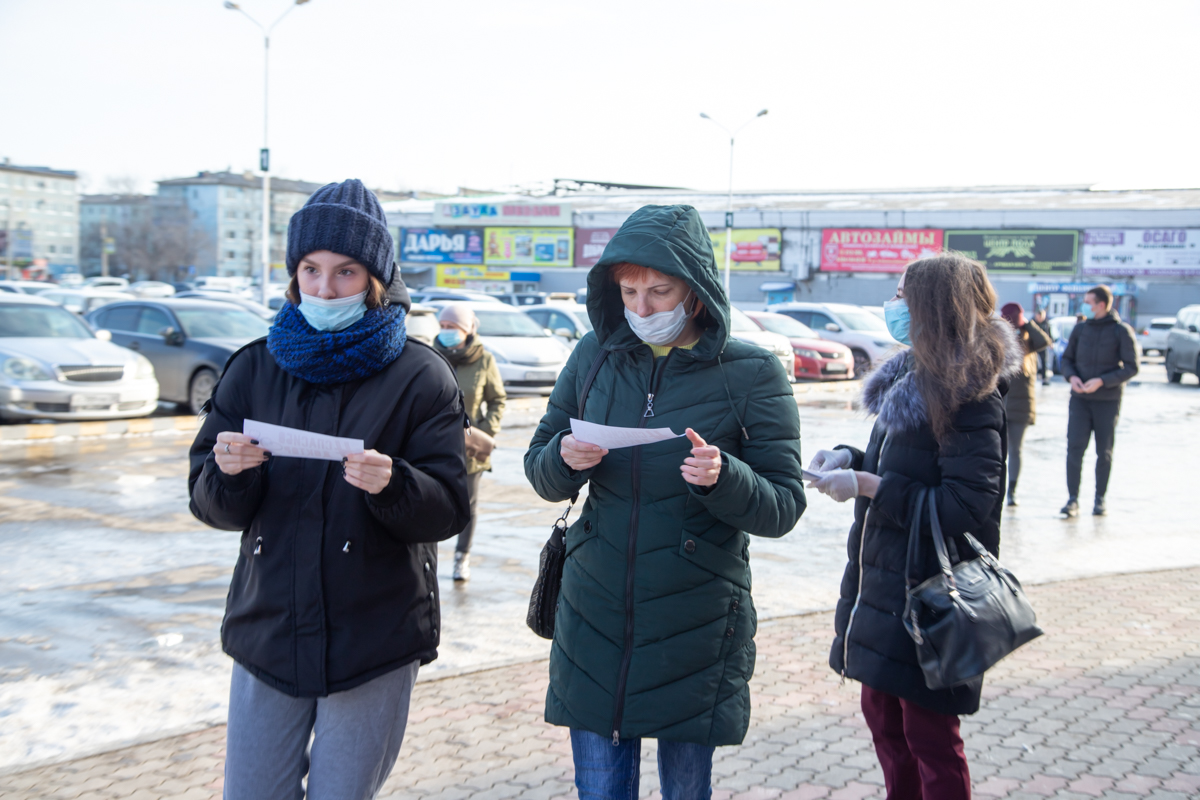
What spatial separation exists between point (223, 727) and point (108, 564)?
3.23 m

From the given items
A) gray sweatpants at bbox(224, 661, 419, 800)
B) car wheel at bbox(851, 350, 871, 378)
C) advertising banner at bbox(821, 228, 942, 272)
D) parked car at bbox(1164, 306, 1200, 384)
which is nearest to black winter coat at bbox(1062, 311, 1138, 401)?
gray sweatpants at bbox(224, 661, 419, 800)

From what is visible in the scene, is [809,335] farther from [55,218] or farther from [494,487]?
[55,218]

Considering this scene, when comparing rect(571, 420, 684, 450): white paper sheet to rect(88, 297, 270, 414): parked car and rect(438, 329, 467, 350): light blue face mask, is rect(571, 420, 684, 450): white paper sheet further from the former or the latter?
rect(88, 297, 270, 414): parked car

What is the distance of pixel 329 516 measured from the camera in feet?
7.89

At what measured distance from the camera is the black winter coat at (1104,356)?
335 inches

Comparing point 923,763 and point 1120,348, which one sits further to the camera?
point 1120,348

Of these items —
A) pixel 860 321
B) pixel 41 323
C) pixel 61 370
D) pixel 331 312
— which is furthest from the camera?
pixel 860 321

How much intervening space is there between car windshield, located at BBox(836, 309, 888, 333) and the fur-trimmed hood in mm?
22201

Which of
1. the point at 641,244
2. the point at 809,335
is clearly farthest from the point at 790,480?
the point at 809,335

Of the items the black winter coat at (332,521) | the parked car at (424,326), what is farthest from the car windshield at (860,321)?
the black winter coat at (332,521)

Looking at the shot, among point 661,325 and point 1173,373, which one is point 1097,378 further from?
point 1173,373

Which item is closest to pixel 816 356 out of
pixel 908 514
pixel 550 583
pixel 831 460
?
pixel 831 460

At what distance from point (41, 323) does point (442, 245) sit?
152 feet

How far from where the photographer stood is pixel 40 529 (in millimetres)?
7797
